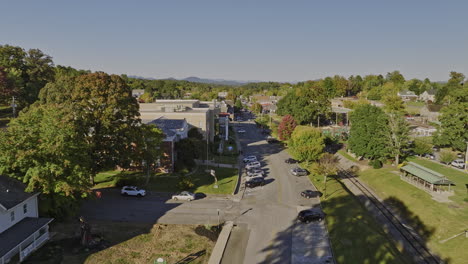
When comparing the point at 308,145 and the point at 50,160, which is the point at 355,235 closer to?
the point at 308,145

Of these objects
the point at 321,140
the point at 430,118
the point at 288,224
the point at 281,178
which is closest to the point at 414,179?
the point at 321,140

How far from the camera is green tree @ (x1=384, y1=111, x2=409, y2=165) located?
54.6 m

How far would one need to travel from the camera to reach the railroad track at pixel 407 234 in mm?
29047

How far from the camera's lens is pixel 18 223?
81.4 ft

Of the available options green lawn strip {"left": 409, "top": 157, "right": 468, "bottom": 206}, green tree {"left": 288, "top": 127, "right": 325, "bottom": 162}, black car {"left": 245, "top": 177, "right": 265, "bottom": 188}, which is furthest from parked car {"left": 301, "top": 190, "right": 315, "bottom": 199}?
green lawn strip {"left": 409, "top": 157, "right": 468, "bottom": 206}

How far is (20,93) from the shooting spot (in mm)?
73125

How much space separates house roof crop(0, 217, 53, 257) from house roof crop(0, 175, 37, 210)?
176 cm

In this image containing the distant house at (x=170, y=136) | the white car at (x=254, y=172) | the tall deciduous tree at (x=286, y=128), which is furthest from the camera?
the tall deciduous tree at (x=286, y=128)

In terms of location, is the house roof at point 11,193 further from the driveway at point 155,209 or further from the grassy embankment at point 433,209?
the grassy embankment at point 433,209

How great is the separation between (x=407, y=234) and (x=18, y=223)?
1404 inches

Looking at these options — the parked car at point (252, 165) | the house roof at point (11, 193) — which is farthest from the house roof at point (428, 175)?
the house roof at point (11, 193)

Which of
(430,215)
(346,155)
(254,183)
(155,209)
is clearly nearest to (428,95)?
(346,155)

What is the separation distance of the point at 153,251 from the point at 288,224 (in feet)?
43.7

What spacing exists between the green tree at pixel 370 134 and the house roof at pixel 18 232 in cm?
4932
